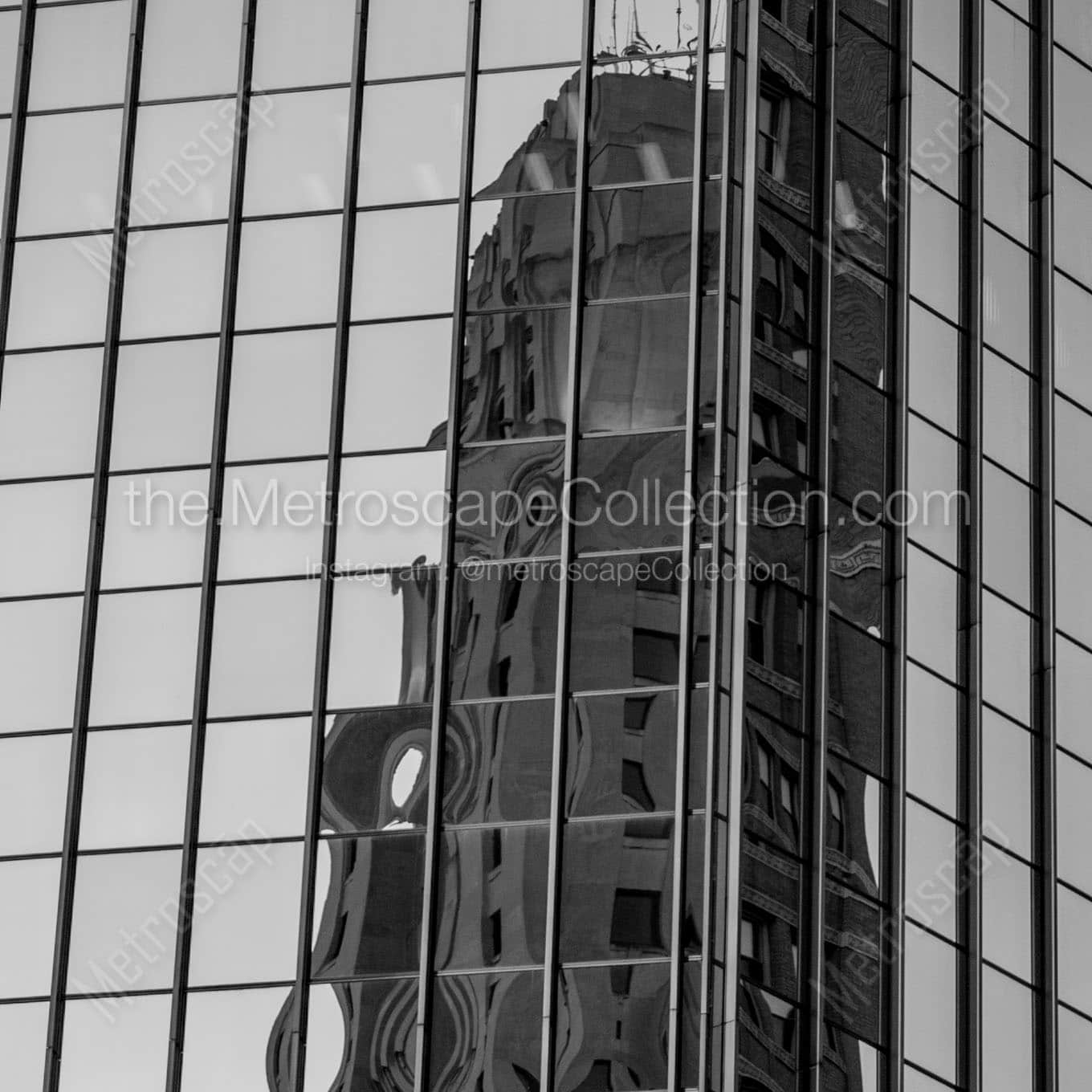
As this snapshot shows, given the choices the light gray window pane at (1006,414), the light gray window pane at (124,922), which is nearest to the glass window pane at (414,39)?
the light gray window pane at (1006,414)

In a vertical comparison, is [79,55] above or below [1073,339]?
above

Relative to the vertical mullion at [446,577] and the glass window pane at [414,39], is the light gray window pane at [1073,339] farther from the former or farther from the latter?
the glass window pane at [414,39]

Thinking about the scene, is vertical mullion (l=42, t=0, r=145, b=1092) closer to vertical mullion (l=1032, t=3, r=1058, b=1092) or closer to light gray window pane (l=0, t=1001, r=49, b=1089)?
light gray window pane (l=0, t=1001, r=49, b=1089)

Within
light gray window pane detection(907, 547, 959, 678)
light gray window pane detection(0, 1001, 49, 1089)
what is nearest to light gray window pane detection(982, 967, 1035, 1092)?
light gray window pane detection(907, 547, 959, 678)

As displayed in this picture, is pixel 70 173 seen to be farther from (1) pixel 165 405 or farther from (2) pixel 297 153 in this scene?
(1) pixel 165 405

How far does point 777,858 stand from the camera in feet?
110

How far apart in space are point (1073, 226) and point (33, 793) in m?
20.9

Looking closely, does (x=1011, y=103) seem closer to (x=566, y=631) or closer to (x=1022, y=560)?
(x=1022, y=560)

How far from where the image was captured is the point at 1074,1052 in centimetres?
3662

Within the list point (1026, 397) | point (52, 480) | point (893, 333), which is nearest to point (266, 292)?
point (52, 480)

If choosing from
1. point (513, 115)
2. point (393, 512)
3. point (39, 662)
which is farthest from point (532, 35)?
point (39, 662)

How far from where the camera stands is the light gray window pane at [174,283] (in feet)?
123

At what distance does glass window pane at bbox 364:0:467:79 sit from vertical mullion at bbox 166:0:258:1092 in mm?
2149

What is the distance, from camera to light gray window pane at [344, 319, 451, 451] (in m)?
36.0
